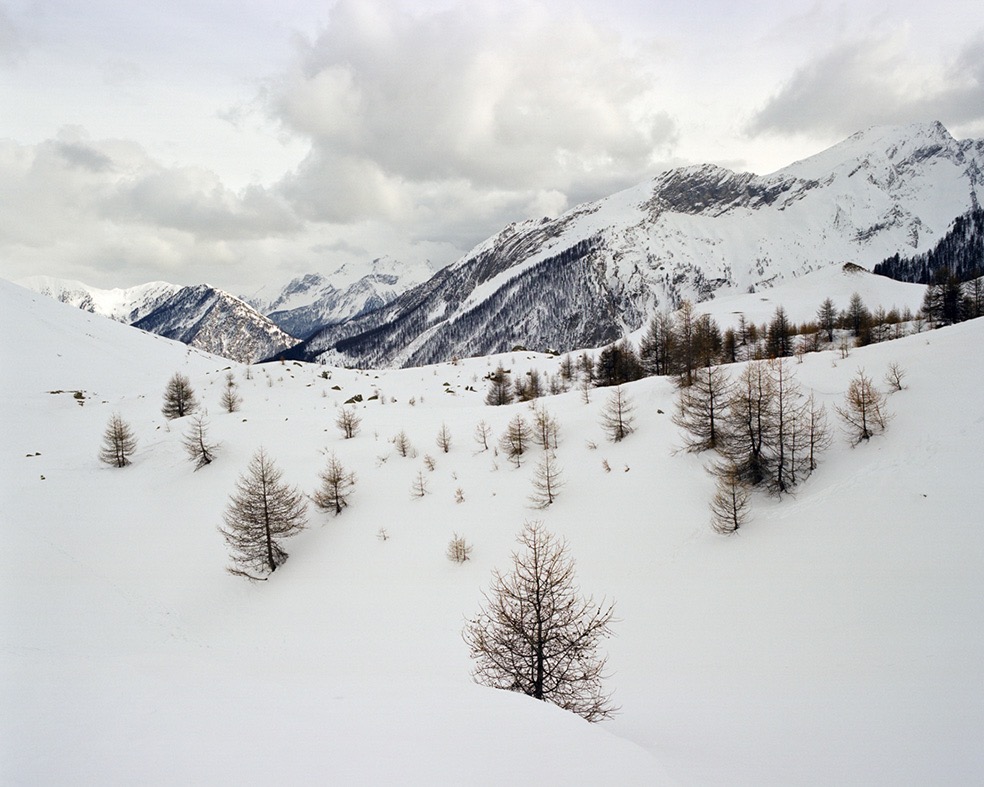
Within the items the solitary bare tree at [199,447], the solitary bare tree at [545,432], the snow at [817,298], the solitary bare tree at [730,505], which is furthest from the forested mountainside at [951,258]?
the solitary bare tree at [199,447]

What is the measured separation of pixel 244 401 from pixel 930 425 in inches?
2068

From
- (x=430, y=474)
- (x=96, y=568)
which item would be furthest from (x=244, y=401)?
(x=430, y=474)

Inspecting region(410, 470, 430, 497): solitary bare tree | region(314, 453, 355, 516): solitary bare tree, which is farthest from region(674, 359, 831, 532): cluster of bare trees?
region(314, 453, 355, 516): solitary bare tree

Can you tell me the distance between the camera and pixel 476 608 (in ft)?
64.5

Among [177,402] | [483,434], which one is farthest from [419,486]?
[177,402]

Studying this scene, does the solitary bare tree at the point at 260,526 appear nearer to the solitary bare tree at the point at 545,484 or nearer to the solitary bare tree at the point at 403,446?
the solitary bare tree at the point at 403,446

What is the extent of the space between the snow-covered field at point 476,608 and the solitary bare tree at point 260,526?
3.23 feet

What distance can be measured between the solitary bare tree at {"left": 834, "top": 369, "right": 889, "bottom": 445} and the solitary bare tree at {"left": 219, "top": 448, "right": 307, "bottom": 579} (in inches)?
1181

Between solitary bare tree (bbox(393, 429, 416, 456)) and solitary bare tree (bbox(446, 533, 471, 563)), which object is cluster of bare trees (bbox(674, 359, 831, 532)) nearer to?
solitary bare tree (bbox(446, 533, 471, 563))

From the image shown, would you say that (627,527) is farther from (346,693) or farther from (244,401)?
(244,401)

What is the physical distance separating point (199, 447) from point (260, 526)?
1312 centimetres

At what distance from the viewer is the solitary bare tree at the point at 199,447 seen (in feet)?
108

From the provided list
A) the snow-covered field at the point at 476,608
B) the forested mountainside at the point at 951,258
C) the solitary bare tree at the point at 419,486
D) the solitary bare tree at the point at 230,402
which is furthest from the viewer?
the forested mountainside at the point at 951,258

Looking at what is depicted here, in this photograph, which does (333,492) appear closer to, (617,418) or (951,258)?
(617,418)
